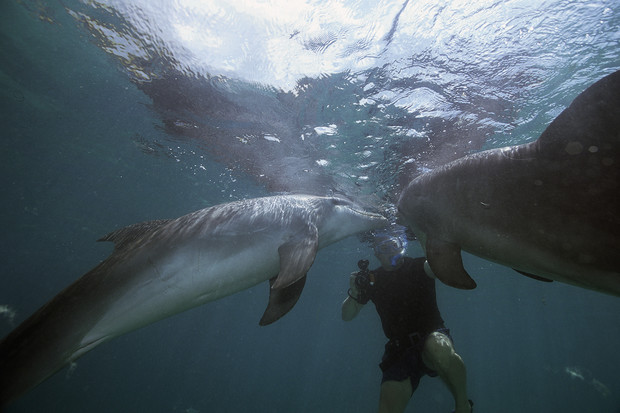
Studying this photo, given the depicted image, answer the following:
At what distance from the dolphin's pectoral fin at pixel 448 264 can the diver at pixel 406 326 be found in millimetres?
2536

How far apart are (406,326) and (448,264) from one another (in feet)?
10.4

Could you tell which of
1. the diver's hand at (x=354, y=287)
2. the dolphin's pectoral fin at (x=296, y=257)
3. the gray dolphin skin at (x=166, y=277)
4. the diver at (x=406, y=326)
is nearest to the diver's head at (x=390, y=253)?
the diver at (x=406, y=326)

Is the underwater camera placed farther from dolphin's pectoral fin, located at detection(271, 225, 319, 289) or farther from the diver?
dolphin's pectoral fin, located at detection(271, 225, 319, 289)

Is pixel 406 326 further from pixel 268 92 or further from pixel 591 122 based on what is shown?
pixel 268 92

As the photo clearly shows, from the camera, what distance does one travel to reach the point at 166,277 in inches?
95.3

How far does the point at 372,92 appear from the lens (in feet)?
24.5

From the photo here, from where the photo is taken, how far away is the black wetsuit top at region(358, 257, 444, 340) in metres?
4.79

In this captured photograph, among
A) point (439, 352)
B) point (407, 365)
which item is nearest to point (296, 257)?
point (439, 352)

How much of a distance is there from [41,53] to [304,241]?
41.3ft

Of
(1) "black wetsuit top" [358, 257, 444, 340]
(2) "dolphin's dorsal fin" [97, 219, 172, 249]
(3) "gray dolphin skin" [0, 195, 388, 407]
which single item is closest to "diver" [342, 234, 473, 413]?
(1) "black wetsuit top" [358, 257, 444, 340]

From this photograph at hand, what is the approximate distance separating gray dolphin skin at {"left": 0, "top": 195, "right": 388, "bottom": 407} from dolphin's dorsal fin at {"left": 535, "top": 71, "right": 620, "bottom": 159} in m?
2.00

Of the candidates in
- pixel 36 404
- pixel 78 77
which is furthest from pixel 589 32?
pixel 36 404

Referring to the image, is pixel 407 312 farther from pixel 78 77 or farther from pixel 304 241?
pixel 78 77

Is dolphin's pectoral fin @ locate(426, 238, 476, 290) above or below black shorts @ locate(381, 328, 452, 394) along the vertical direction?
above
